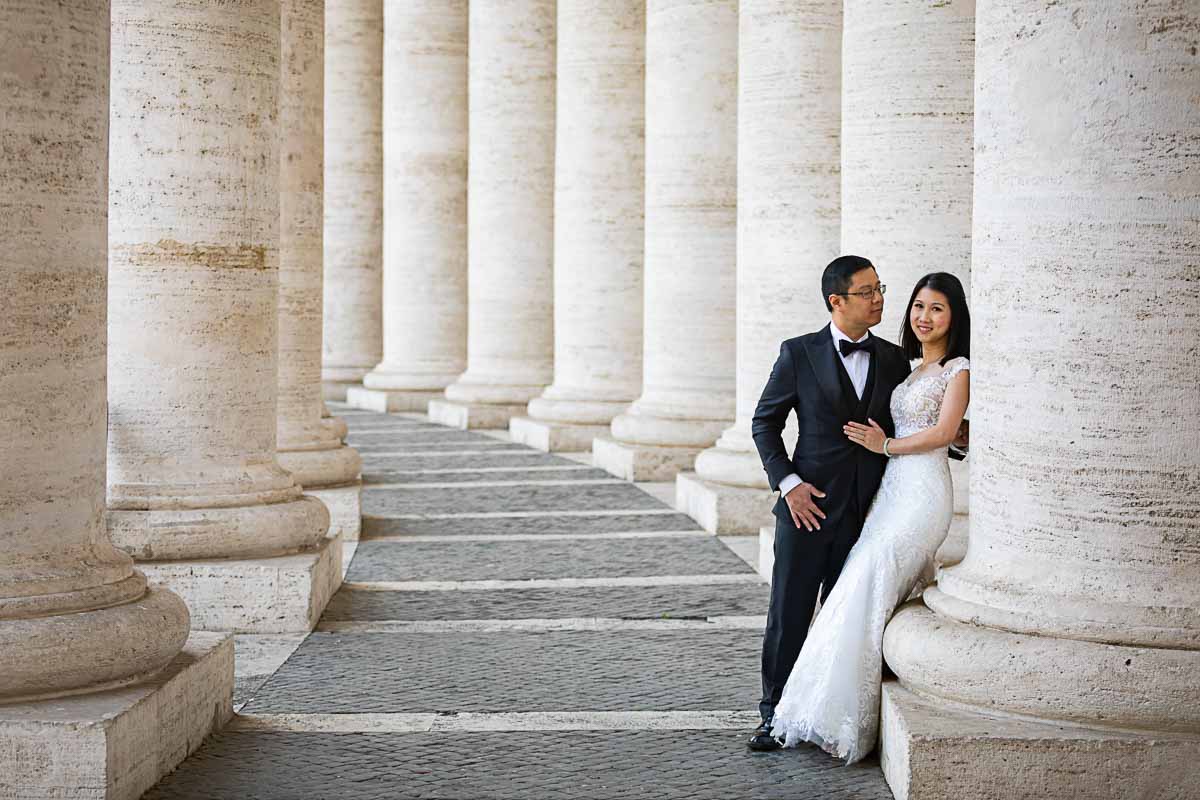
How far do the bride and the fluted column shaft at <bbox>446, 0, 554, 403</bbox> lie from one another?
2326 cm

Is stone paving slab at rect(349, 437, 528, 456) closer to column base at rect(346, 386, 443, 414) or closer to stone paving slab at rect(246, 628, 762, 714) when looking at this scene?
column base at rect(346, 386, 443, 414)

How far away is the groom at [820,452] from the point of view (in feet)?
33.4

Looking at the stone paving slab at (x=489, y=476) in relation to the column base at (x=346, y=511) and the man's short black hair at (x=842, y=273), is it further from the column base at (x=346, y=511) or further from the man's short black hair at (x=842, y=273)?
the man's short black hair at (x=842, y=273)

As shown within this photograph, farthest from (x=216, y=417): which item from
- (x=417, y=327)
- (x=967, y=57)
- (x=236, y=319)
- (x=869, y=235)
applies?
(x=417, y=327)

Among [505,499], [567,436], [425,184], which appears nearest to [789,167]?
[505,499]

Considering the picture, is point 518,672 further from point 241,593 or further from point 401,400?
point 401,400

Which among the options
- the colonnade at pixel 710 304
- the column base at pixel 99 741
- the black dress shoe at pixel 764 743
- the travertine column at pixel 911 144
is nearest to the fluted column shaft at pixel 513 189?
the colonnade at pixel 710 304

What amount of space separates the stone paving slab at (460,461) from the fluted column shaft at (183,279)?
11.7m

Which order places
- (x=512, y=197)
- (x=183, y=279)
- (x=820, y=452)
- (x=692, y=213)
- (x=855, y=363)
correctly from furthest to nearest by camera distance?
(x=512, y=197) → (x=692, y=213) → (x=183, y=279) → (x=855, y=363) → (x=820, y=452)

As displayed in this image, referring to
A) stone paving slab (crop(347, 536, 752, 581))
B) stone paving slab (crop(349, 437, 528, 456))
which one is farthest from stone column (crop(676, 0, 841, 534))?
stone paving slab (crop(349, 437, 528, 456))

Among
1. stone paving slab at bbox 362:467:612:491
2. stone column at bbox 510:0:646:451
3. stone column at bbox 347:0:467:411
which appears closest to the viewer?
stone paving slab at bbox 362:467:612:491

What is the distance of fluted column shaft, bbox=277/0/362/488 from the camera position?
65.1 feet

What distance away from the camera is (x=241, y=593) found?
13.8 meters

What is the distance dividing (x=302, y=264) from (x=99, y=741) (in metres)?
12.5
